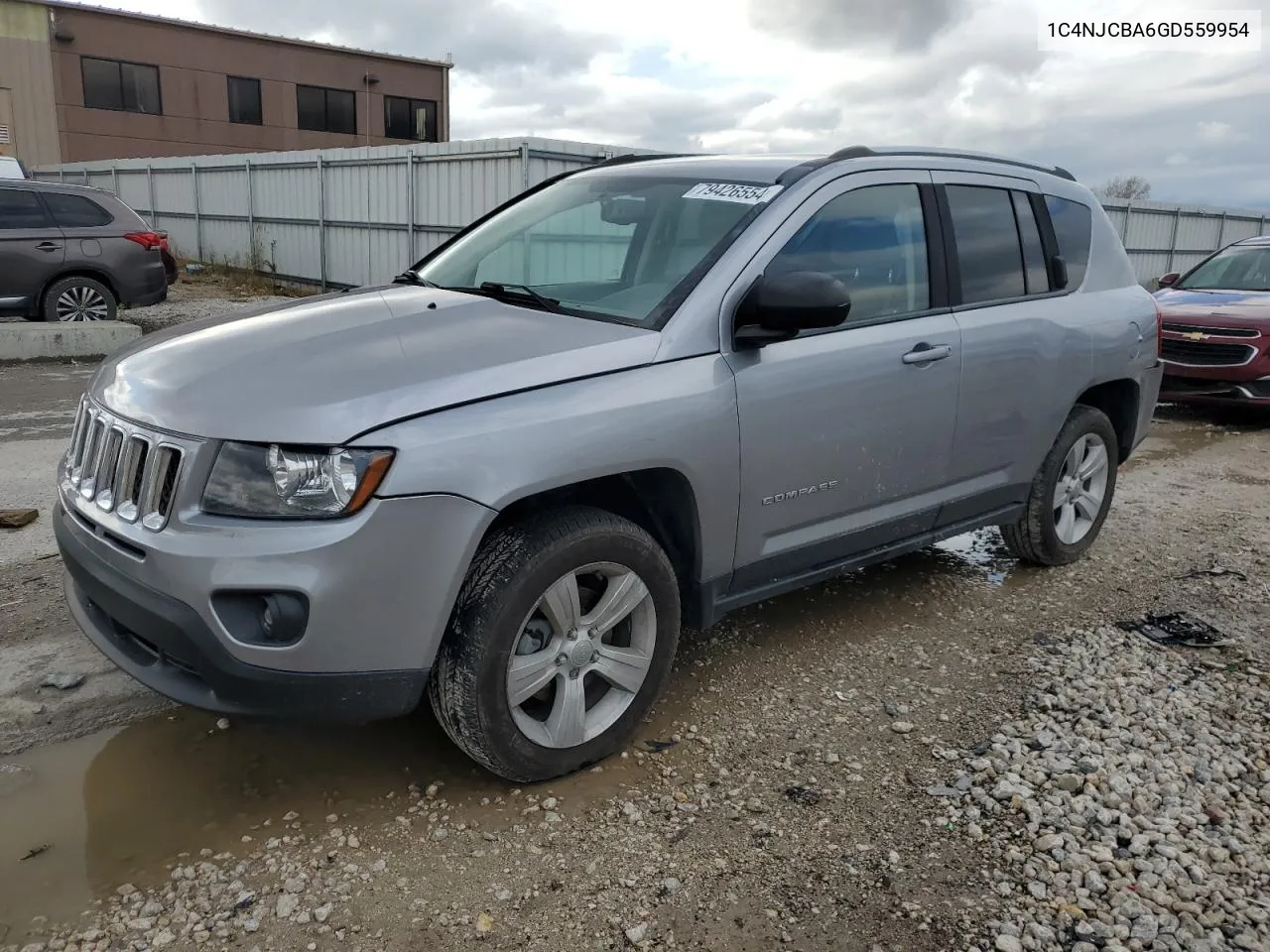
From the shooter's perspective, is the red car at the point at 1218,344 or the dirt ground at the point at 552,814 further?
the red car at the point at 1218,344

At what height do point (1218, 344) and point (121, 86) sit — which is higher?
point (121, 86)

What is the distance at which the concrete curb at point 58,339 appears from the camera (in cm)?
964

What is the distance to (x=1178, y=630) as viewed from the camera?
4.28 m

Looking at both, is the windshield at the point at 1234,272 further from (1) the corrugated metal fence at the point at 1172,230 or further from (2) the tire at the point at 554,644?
(1) the corrugated metal fence at the point at 1172,230

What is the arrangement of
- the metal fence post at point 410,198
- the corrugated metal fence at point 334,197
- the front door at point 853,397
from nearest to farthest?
the front door at point 853,397 < the corrugated metal fence at point 334,197 < the metal fence post at point 410,198

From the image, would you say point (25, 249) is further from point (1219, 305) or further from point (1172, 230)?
point (1172, 230)

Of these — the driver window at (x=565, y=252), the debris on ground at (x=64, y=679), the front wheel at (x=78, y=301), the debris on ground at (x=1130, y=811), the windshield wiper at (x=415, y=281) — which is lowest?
the debris on ground at (x=64, y=679)

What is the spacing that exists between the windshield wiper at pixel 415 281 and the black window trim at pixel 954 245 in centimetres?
202

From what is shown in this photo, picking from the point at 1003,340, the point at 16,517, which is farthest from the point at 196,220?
the point at 1003,340

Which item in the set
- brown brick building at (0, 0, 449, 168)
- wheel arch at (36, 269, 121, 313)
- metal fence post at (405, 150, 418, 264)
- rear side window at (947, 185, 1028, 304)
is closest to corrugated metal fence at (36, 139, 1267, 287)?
metal fence post at (405, 150, 418, 264)

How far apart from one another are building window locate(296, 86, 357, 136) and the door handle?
33.9m

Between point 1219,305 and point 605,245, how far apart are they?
7781mm

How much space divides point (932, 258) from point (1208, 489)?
4.02 metres

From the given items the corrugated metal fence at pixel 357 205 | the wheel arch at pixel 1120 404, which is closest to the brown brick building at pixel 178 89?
the corrugated metal fence at pixel 357 205
